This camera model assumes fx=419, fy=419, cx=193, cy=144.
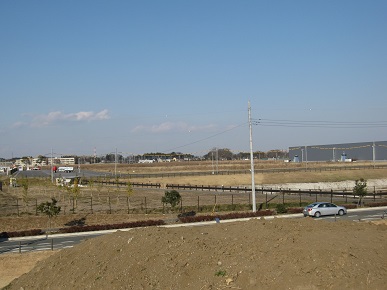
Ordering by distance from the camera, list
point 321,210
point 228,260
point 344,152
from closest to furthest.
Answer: point 228,260, point 321,210, point 344,152

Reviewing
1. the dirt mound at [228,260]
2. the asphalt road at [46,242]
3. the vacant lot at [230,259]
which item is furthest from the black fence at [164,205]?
the dirt mound at [228,260]

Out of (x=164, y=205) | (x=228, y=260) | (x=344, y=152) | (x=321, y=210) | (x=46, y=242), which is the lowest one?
(x=46, y=242)

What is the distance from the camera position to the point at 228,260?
1359 cm

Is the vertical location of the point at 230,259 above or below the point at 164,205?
above

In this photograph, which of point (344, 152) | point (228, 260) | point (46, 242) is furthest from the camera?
point (344, 152)

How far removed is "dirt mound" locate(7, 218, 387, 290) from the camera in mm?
12336

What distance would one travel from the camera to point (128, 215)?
3847cm

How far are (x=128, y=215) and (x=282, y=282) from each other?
2782cm

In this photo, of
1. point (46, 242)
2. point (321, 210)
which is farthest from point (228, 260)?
point (321, 210)

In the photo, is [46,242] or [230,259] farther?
[46,242]

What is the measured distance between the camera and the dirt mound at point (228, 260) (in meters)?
12.3

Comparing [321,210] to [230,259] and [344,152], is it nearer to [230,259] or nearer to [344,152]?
[230,259]

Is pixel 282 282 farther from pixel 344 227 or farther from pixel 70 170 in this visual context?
pixel 70 170

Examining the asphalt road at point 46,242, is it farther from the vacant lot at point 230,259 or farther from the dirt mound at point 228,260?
the dirt mound at point 228,260
